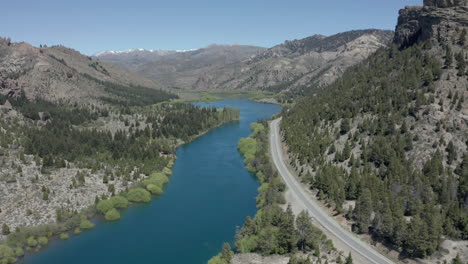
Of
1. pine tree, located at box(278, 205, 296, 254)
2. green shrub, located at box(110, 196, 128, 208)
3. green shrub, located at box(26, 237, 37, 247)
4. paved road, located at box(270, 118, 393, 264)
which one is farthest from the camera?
green shrub, located at box(110, 196, 128, 208)

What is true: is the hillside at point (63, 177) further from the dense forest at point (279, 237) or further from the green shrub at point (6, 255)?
the dense forest at point (279, 237)

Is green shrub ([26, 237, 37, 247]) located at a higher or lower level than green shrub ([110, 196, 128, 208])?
lower

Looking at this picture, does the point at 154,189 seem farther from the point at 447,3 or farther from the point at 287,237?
the point at 447,3

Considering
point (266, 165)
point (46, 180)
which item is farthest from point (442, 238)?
point (46, 180)

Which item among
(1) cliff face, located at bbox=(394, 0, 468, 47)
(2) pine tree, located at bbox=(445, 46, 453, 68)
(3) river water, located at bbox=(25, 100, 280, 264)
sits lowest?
(3) river water, located at bbox=(25, 100, 280, 264)

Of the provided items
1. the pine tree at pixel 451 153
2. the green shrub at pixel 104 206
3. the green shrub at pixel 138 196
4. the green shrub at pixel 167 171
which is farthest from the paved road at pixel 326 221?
the green shrub at pixel 104 206

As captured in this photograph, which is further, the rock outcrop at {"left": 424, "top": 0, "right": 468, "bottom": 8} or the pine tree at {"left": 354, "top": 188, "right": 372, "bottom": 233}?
the rock outcrop at {"left": 424, "top": 0, "right": 468, "bottom": 8}

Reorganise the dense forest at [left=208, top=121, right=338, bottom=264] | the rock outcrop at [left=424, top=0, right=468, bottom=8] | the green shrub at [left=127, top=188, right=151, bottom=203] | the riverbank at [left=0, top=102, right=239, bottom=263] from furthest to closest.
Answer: the rock outcrop at [left=424, top=0, right=468, bottom=8] < the green shrub at [left=127, top=188, right=151, bottom=203] < the riverbank at [left=0, top=102, right=239, bottom=263] < the dense forest at [left=208, top=121, right=338, bottom=264]

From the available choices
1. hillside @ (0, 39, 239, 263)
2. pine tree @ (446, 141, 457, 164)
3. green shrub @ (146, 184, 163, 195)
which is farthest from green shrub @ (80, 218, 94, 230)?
pine tree @ (446, 141, 457, 164)

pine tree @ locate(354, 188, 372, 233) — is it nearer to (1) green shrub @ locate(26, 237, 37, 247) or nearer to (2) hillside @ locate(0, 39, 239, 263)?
(2) hillside @ locate(0, 39, 239, 263)
